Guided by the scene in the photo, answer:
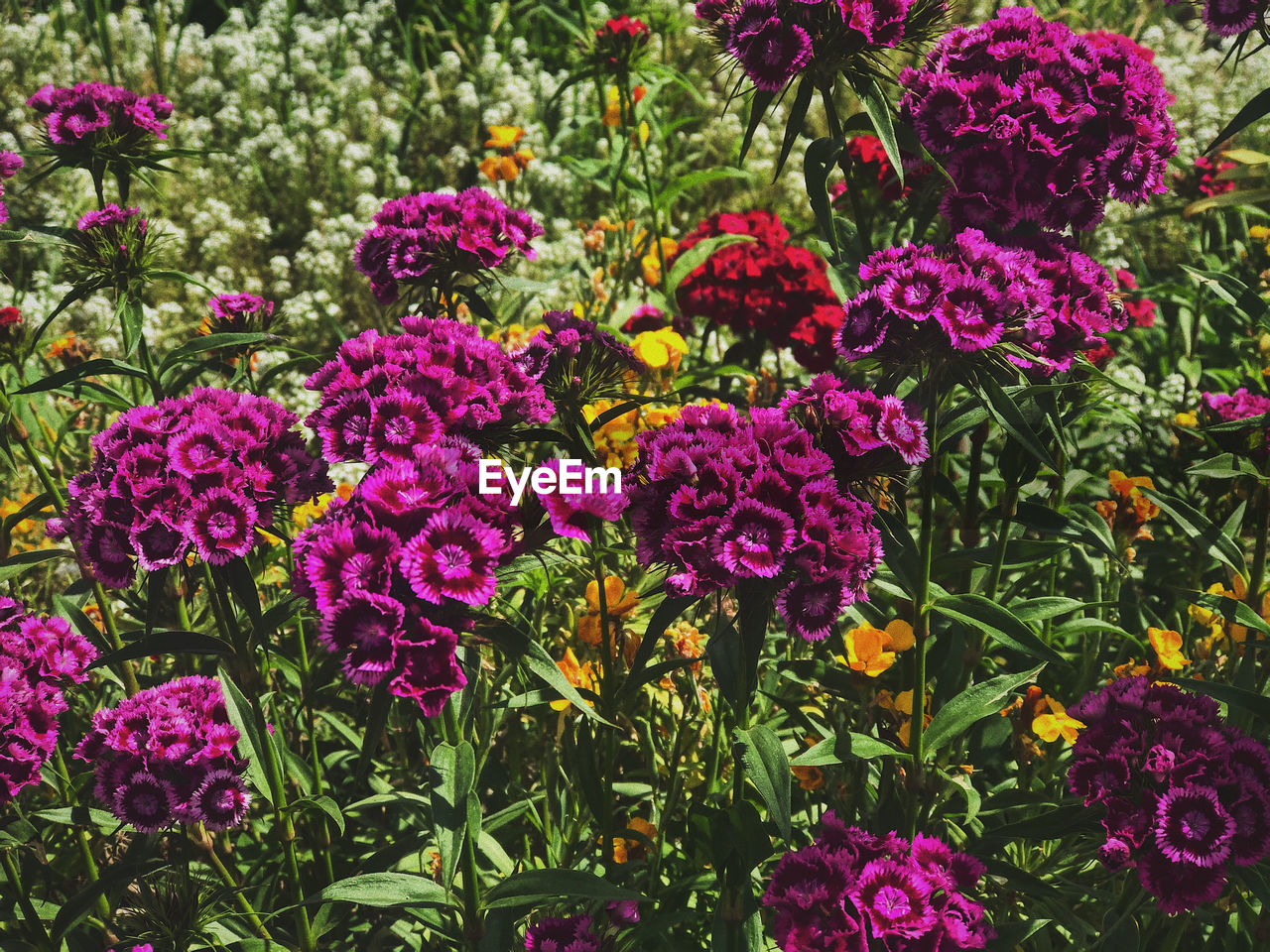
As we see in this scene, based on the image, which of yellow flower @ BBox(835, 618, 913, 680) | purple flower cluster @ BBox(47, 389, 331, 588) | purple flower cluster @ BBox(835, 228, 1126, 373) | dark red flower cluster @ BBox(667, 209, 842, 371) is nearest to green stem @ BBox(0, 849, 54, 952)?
purple flower cluster @ BBox(47, 389, 331, 588)

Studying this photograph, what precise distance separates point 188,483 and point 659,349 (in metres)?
1.59

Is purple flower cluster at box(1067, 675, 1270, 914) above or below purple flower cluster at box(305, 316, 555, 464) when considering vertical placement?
below

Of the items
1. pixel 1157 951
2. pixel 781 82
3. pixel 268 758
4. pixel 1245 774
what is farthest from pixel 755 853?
pixel 781 82

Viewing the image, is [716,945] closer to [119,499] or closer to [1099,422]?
[119,499]

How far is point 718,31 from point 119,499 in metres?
1.57

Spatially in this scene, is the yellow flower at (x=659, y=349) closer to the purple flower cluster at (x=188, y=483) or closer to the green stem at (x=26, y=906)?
the purple flower cluster at (x=188, y=483)

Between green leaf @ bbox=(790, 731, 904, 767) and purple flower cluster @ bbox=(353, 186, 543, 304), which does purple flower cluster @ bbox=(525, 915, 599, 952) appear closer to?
green leaf @ bbox=(790, 731, 904, 767)

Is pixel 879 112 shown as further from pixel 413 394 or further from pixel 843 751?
pixel 843 751

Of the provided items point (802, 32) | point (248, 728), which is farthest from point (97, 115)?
point (802, 32)

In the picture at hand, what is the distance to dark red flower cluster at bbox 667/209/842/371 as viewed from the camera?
3.52m

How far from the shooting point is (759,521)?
157 cm

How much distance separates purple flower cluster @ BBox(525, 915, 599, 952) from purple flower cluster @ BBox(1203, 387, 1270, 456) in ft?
5.71

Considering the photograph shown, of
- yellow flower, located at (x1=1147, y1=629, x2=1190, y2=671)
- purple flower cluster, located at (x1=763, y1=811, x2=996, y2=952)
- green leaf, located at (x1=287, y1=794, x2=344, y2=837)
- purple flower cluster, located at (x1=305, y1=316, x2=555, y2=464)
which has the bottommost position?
yellow flower, located at (x1=1147, y1=629, x2=1190, y2=671)

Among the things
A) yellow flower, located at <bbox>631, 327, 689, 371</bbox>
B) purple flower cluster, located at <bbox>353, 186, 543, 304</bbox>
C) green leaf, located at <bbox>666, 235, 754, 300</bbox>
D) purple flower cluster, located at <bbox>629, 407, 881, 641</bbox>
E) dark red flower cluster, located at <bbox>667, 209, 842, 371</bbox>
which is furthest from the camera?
green leaf, located at <bbox>666, 235, 754, 300</bbox>
